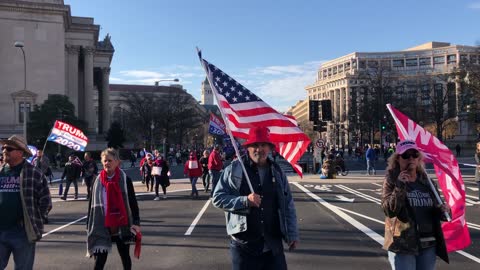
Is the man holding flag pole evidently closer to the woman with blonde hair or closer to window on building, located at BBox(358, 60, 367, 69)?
the woman with blonde hair

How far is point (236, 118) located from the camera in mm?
5816

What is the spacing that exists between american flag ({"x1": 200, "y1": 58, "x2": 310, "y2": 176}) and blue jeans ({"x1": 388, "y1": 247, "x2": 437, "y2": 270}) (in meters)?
1.94

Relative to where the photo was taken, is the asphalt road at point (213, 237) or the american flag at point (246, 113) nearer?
the american flag at point (246, 113)

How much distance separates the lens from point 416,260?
4504 mm

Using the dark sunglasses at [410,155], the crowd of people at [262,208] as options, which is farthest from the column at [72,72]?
the dark sunglasses at [410,155]

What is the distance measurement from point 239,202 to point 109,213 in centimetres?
215

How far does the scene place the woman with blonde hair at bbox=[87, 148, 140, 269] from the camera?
5.74 metres

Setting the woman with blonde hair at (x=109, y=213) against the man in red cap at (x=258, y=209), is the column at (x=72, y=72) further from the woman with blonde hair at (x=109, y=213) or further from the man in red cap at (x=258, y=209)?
the man in red cap at (x=258, y=209)

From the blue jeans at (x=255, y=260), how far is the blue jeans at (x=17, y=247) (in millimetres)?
2185

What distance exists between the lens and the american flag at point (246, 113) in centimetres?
579

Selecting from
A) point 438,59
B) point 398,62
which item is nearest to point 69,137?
point 438,59

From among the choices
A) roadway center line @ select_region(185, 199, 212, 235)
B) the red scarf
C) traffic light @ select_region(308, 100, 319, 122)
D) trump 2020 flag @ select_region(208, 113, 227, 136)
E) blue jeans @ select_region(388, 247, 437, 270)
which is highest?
traffic light @ select_region(308, 100, 319, 122)

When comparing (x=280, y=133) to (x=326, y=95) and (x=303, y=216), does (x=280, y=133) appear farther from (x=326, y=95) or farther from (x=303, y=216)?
(x=326, y=95)

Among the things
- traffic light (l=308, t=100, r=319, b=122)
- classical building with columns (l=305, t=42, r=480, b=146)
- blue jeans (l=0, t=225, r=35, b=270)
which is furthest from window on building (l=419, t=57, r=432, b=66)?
blue jeans (l=0, t=225, r=35, b=270)
